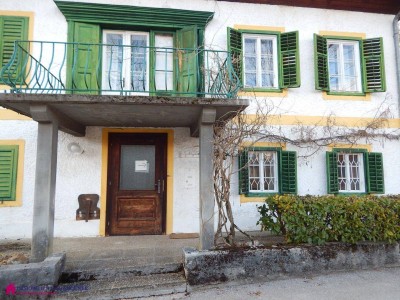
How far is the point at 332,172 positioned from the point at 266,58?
3386 mm

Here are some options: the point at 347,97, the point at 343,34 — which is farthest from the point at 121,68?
the point at 343,34

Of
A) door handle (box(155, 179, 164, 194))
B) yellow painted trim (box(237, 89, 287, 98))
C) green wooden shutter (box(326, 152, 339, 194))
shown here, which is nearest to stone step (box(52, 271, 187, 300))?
door handle (box(155, 179, 164, 194))

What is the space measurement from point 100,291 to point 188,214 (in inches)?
115

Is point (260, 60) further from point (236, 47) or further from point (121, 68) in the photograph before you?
point (121, 68)

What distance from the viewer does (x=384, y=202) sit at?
16.6 feet

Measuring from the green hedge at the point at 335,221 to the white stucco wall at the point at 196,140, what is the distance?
1.97 m

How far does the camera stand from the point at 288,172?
680 centimetres

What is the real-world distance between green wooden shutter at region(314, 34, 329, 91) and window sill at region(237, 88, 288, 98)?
2.98ft

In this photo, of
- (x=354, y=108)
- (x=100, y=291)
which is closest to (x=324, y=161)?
(x=354, y=108)

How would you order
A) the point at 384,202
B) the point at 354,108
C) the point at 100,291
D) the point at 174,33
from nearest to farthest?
the point at 100,291, the point at 384,202, the point at 174,33, the point at 354,108

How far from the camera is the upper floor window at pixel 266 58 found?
272 inches

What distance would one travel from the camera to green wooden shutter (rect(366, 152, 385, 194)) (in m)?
7.04

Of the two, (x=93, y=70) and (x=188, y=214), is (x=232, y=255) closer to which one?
(x=188, y=214)

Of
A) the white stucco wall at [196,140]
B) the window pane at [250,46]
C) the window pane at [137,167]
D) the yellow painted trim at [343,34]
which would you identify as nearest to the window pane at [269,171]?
the white stucco wall at [196,140]
